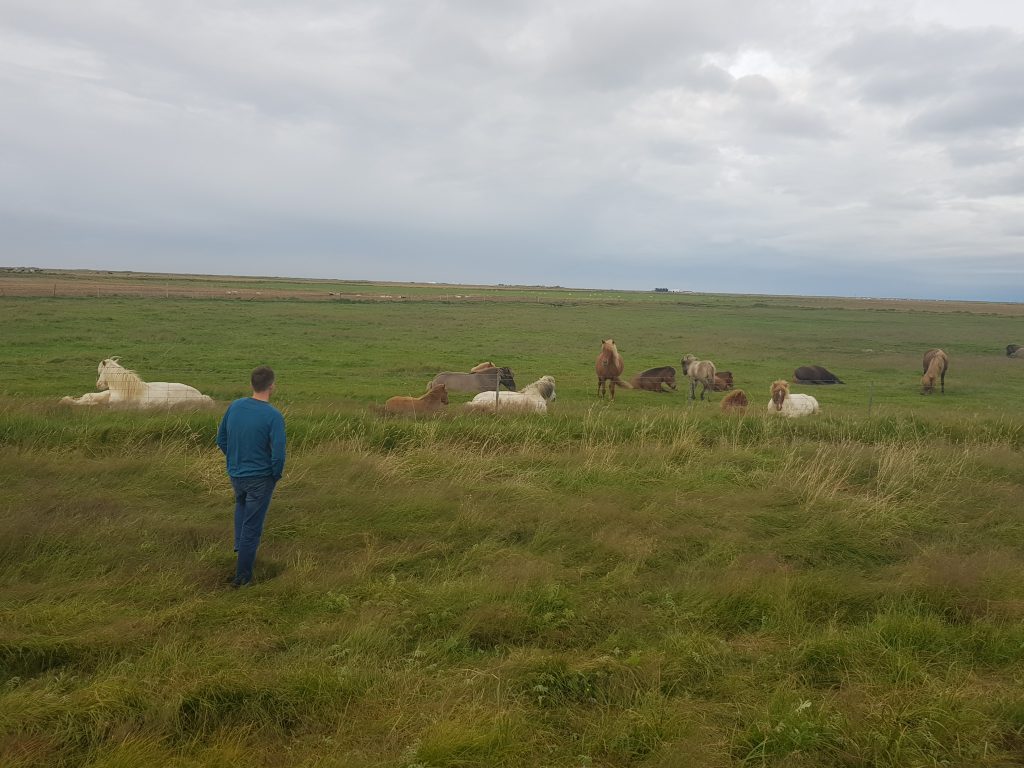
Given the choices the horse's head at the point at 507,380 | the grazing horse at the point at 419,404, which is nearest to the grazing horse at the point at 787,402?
the horse's head at the point at 507,380

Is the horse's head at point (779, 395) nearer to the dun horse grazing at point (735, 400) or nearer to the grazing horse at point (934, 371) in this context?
the dun horse grazing at point (735, 400)

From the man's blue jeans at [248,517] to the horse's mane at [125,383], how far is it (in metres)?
8.69

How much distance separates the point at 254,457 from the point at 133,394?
8940 millimetres

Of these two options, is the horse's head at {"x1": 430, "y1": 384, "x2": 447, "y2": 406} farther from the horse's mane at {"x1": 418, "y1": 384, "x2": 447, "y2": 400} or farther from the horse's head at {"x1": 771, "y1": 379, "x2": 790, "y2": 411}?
the horse's head at {"x1": 771, "y1": 379, "x2": 790, "y2": 411}

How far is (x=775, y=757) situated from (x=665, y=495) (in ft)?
13.3

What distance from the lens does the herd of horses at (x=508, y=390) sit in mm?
12188

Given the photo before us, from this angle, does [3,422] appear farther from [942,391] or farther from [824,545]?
[942,391]

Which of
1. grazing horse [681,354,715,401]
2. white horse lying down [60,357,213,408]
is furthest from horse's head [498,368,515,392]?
white horse lying down [60,357,213,408]

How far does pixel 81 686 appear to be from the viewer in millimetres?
3449

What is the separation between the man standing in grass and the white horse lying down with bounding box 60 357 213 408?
7233 mm

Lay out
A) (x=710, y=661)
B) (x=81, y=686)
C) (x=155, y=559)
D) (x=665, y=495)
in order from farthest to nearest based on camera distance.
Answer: (x=665, y=495), (x=155, y=559), (x=710, y=661), (x=81, y=686)

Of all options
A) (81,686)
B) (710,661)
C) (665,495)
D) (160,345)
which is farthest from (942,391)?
(160,345)

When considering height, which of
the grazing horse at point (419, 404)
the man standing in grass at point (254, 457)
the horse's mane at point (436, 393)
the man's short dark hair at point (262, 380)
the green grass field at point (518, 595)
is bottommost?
the green grass field at point (518, 595)

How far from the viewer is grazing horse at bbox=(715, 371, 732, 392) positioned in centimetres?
2012
